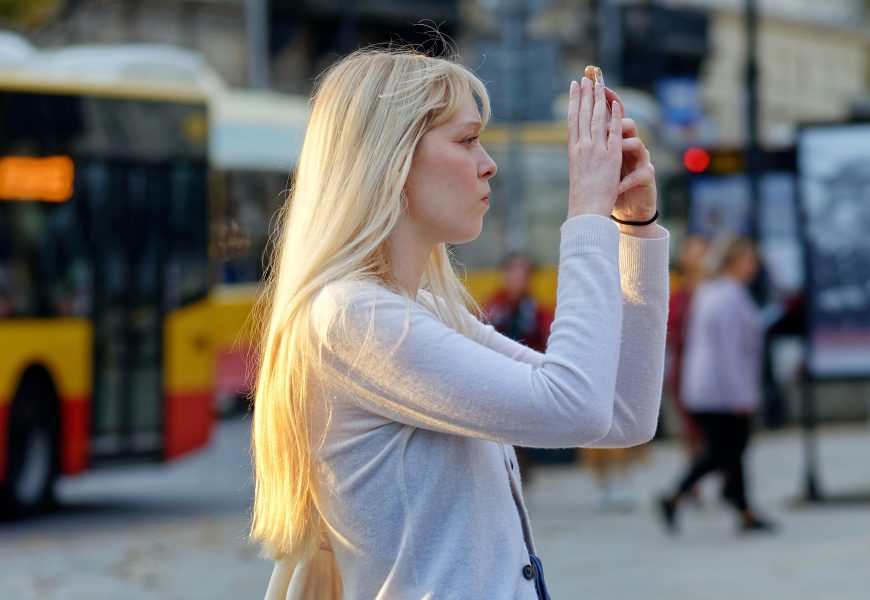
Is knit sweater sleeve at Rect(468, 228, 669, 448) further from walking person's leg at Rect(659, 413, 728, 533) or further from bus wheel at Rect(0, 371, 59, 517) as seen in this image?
bus wheel at Rect(0, 371, 59, 517)

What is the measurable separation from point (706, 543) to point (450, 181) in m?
8.85

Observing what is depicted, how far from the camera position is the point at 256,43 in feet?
Result: 117

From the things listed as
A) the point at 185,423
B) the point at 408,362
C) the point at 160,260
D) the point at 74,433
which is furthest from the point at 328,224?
the point at 160,260

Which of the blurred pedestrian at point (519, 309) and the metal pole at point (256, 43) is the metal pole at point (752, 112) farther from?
the metal pole at point (256, 43)

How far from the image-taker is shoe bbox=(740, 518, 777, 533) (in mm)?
11398

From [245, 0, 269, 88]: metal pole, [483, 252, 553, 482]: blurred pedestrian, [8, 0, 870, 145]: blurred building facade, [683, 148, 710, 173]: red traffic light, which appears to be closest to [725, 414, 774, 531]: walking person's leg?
[483, 252, 553, 482]: blurred pedestrian

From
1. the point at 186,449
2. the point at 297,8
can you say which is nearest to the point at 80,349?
the point at 186,449

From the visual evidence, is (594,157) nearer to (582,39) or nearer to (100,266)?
(100,266)

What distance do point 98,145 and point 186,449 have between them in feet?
7.88

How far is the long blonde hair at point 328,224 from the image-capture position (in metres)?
2.56

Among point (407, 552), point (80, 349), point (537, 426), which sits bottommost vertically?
point (80, 349)

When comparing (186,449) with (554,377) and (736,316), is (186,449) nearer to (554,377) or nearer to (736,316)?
(736,316)

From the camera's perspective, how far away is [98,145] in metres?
14.2

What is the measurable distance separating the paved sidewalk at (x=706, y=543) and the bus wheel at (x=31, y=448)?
3486mm
